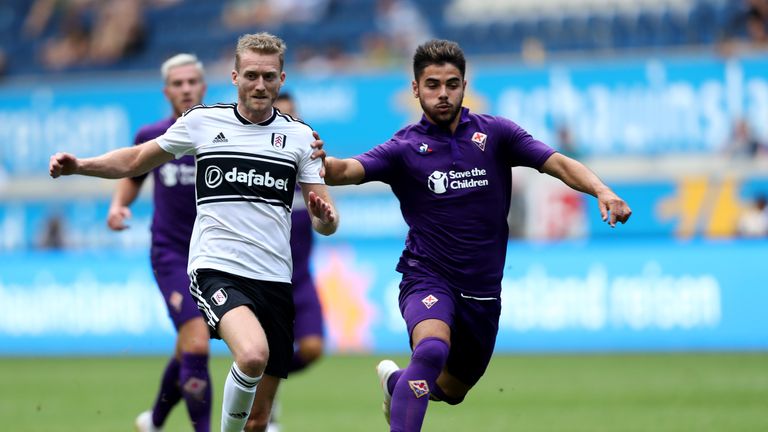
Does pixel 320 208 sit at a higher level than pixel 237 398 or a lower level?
higher

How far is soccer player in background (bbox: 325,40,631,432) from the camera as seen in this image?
751 centimetres

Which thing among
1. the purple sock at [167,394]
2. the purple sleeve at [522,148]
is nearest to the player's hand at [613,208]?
the purple sleeve at [522,148]

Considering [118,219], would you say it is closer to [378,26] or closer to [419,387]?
[419,387]

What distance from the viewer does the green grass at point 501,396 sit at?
10.5 m

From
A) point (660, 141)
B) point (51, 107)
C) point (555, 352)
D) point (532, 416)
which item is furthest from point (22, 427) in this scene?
point (51, 107)

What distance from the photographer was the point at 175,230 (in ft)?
30.2

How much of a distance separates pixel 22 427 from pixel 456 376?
4.31 m

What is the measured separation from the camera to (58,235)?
23.8m

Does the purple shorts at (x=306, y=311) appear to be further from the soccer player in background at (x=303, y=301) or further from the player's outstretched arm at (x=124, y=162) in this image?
the player's outstretched arm at (x=124, y=162)

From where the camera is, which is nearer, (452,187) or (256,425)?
(452,187)

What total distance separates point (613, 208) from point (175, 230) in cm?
352

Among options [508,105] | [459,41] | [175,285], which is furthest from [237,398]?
[459,41]

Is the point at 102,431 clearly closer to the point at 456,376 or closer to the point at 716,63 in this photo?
the point at 456,376

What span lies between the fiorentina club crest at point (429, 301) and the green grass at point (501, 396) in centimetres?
287
